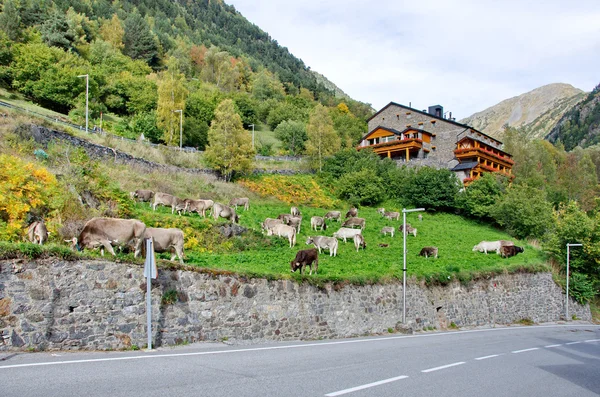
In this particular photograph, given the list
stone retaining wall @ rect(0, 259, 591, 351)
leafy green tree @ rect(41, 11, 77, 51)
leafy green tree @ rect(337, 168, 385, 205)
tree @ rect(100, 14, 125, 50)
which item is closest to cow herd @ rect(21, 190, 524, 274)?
stone retaining wall @ rect(0, 259, 591, 351)

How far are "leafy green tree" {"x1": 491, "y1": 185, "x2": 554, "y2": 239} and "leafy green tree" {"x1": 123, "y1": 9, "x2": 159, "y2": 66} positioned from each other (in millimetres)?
106665

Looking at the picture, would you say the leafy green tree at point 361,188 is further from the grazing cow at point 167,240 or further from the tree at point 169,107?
the grazing cow at point 167,240

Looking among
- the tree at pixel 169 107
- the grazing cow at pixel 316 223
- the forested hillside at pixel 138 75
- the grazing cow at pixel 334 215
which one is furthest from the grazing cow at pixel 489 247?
the tree at pixel 169 107

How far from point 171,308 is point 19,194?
28.7 ft

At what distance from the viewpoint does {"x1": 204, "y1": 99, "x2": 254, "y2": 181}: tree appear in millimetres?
52281

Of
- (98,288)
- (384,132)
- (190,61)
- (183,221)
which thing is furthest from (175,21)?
(98,288)

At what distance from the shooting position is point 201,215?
3127 cm

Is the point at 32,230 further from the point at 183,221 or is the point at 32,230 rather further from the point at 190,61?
the point at 190,61

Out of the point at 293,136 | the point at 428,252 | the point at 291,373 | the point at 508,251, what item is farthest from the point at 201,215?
the point at 293,136

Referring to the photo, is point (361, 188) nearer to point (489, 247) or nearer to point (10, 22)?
point (489, 247)

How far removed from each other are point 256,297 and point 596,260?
36168 mm

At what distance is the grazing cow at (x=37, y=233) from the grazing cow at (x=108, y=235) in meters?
1.50

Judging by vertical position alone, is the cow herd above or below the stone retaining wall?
above

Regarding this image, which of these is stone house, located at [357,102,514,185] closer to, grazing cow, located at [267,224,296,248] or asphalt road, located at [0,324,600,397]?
grazing cow, located at [267,224,296,248]
